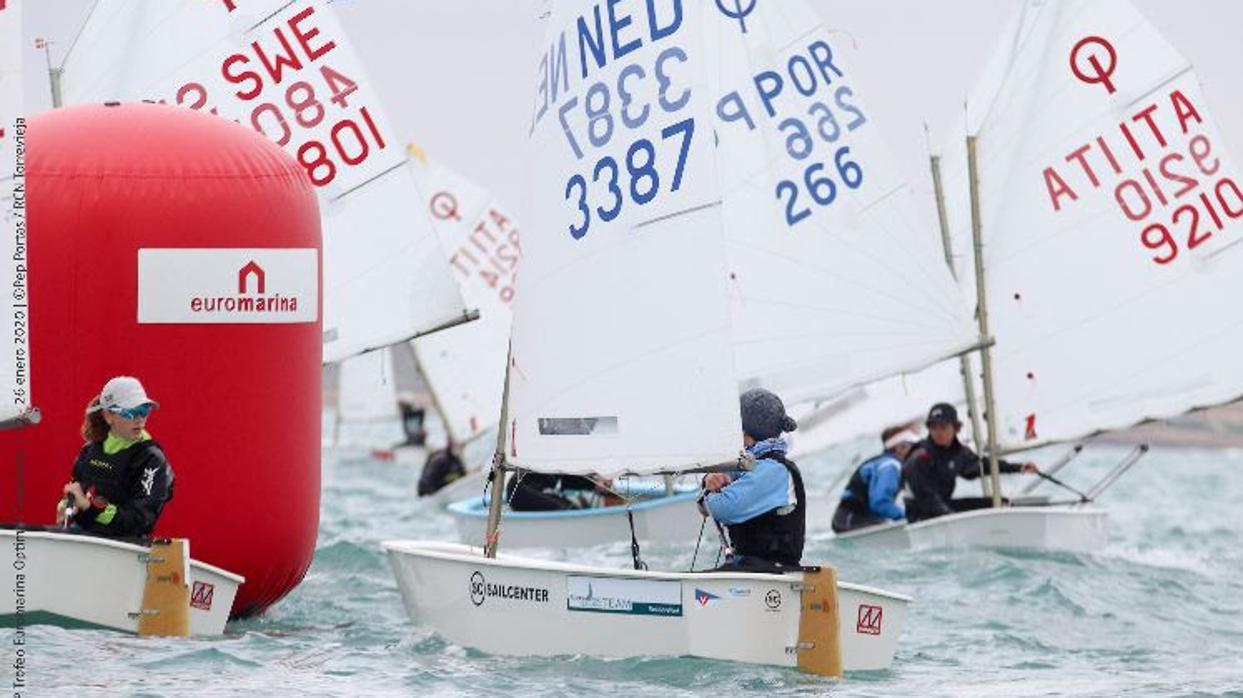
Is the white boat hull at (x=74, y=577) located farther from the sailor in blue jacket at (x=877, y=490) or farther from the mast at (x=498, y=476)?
the sailor in blue jacket at (x=877, y=490)

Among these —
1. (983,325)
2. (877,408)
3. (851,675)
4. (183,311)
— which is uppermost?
(983,325)

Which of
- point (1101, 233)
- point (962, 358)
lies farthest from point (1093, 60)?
point (962, 358)

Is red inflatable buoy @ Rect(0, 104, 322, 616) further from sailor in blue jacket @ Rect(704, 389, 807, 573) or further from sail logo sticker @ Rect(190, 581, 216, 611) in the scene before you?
sailor in blue jacket @ Rect(704, 389, 807, 573)

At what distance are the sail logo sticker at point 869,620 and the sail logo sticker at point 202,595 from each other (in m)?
3.08

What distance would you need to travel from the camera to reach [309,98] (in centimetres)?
1859

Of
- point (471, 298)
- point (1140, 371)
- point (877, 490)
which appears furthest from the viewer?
point (471, 298)

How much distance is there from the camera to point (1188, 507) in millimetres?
38250

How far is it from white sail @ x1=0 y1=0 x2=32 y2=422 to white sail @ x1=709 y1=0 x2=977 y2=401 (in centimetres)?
909

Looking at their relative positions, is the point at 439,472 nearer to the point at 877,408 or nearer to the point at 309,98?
the point at 877,408

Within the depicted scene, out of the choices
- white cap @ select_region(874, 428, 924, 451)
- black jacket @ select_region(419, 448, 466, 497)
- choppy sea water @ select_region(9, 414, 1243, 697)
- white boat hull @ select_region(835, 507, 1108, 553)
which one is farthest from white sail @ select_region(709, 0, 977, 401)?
black jacket @ select_region(419, 448, 466, 497)

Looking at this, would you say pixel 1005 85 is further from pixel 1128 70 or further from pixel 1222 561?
pixel 1222 561

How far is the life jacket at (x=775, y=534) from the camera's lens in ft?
39.5

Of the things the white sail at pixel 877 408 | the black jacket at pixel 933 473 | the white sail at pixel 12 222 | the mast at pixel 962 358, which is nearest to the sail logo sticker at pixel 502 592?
the white sail at pixel 12 222

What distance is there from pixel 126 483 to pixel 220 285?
4.67 ft
